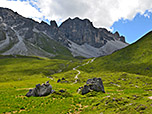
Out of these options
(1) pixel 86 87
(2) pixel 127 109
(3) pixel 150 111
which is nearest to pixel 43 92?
(1) pixel 86 87

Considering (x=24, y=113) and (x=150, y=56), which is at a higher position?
(x=150, y=56)

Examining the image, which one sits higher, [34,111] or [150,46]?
[150,46]

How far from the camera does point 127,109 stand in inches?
703

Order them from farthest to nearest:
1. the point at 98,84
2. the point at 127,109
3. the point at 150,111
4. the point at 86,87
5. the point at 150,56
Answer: the point at 150,56
the point at 98,84
the point at 86,87
the point at 127,109
the point at 150,111

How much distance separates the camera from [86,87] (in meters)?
43.0

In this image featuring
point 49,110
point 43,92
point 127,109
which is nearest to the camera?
point 127,109

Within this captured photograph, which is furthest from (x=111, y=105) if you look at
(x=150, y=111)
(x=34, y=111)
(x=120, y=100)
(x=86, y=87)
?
(x=86, y=87)

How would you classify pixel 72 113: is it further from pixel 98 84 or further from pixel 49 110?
pixel 98 84

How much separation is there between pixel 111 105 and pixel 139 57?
598ft

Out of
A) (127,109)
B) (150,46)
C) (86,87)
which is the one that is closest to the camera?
(127,109)

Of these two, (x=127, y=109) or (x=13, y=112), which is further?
(x=13, y=112)

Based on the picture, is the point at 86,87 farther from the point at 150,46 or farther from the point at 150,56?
the point at 150,46

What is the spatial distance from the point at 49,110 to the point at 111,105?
40.0ft

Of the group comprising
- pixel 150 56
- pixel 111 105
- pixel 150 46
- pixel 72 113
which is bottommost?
pixel 72 113
